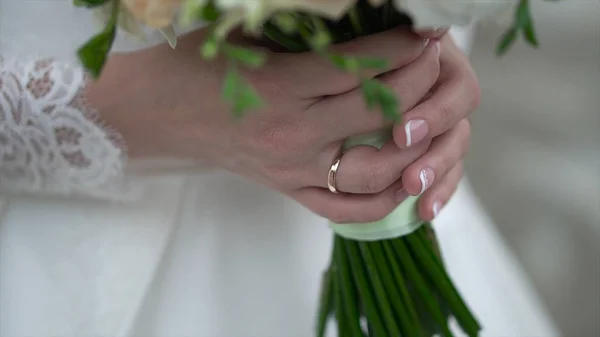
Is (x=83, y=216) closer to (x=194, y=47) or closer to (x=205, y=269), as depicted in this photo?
(x=205, y=269)

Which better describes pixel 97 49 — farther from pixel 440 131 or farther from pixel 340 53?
pixel 440 131

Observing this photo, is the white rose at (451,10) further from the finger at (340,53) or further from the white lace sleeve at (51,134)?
the white lace sleeve at (51,134)

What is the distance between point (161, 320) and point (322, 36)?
1.72 ft

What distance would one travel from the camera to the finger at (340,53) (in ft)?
1.52

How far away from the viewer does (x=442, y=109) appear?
0.55 m

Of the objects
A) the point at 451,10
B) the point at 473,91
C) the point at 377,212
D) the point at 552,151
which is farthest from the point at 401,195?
the point at 552,151

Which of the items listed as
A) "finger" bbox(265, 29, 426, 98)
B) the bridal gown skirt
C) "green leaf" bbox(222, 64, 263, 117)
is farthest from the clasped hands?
"green leaf" bbox(222, 64, 263, 117)

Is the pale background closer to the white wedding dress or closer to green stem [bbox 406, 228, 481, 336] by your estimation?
the white wedding dress

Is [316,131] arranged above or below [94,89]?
below

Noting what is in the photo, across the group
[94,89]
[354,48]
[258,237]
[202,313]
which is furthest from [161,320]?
[354,48]

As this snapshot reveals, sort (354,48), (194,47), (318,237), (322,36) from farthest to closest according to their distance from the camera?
(318,237), (194,47), (354,48), (322,36)

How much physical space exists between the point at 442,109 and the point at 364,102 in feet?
0.31

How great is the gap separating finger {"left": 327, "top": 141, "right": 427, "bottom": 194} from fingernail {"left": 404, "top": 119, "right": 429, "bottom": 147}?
0.09 ft

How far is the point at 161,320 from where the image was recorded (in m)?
0.69
